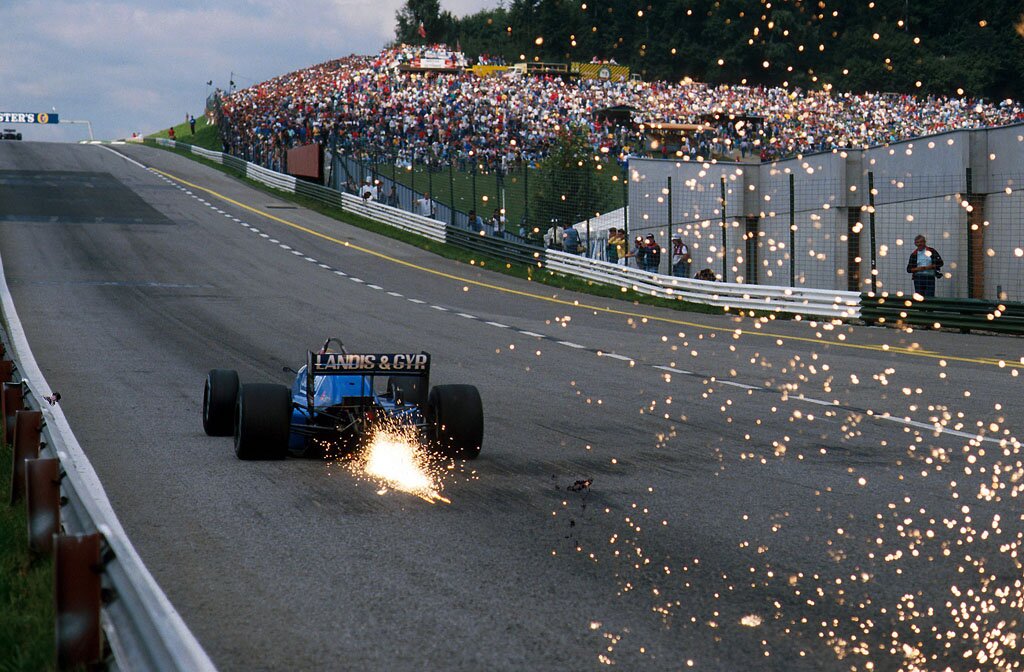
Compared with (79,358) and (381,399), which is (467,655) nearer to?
(381,399)

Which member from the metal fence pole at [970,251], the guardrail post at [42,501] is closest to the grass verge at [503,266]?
the metal fence pole at [970,251]

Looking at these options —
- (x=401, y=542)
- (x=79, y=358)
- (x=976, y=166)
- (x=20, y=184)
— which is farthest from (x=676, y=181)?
(x=20, y=184)

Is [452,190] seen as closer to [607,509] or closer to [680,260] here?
[680,260]

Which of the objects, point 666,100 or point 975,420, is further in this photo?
point 666,100

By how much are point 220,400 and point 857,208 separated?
1987cm

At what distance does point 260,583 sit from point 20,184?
1931 inches

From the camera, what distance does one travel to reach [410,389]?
1025 cm

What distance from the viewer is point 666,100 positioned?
65.4 m

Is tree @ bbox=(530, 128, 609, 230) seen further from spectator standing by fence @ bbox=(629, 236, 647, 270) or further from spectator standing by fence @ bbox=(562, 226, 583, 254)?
spectator standing by fence @ bbox=(629, 236, 647, 270)

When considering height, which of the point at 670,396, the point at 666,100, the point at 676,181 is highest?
the point at 666,100

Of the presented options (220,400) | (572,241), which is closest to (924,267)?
(572,241)

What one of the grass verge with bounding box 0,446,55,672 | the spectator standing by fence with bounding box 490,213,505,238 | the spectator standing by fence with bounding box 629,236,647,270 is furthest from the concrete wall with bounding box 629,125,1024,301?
the grass verge with bounding box 0,446,55,672

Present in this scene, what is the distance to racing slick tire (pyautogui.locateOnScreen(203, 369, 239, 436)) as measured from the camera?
1027 centimetres

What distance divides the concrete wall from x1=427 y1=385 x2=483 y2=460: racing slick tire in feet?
52.8
